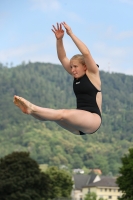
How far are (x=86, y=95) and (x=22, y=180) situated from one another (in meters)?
139

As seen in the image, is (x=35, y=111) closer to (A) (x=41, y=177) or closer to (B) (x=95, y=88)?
(B) (x=95, y=88)

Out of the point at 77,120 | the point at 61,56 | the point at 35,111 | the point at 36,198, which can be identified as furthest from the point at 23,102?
the point at 36,198

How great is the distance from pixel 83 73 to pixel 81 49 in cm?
76

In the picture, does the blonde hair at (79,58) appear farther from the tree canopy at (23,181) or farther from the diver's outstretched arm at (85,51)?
the tree canopy at (23,181)

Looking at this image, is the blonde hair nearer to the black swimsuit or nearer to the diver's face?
the diver's face

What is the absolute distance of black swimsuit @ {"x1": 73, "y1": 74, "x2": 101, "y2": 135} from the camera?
15.6 meters

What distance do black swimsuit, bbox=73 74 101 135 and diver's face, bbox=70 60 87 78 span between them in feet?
0.41

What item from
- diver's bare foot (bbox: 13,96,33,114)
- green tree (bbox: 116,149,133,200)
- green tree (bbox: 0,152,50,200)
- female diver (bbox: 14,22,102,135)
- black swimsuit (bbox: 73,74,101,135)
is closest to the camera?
diver's bare foot (bbox: 13,96,33,114)

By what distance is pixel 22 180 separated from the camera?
505 feet

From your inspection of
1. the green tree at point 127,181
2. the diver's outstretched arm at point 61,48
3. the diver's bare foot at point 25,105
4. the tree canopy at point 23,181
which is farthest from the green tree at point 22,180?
the diver's bare foot at point 25,105

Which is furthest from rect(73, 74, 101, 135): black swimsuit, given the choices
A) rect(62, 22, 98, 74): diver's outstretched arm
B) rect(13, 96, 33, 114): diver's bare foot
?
rect(13, 96, 33, 114): diver's bare foot

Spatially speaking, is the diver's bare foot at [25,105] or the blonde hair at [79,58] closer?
the diver's bare foot at [25,105]

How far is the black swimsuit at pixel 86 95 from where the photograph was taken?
15586mm

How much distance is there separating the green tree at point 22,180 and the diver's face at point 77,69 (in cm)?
13394
